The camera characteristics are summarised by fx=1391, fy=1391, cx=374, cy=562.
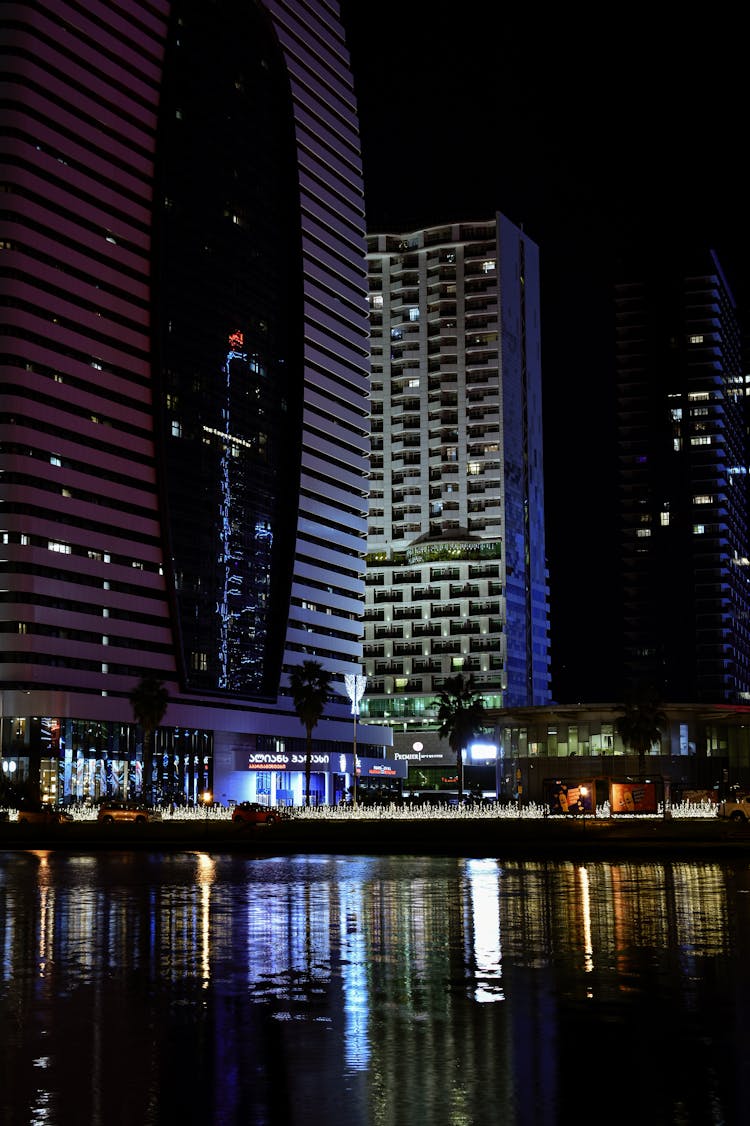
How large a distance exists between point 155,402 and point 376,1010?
453 feet

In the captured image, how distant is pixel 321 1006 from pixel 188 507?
5409 inches

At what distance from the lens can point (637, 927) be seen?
80.7 feet

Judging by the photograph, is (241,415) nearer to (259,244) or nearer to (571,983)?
(259,244)

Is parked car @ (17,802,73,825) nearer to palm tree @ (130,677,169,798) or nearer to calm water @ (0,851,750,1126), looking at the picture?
palm tree @ (130,677,169,798)

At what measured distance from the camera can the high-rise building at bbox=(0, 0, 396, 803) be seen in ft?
453

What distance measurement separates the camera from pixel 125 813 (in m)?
91.4

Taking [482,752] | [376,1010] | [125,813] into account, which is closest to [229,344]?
[482,752]

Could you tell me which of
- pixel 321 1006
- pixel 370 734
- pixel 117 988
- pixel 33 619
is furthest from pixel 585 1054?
pixel 370 734

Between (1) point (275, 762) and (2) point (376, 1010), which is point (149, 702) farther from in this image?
(2) point (376, 1010)

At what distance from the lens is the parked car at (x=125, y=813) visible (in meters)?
90.6

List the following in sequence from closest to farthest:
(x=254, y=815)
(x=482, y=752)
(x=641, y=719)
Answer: (x=254, y=815) → (x=641, y=719) → (x=482, y=752)

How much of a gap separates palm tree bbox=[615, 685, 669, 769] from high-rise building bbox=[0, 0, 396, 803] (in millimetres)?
46190

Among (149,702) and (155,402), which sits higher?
(155,402)

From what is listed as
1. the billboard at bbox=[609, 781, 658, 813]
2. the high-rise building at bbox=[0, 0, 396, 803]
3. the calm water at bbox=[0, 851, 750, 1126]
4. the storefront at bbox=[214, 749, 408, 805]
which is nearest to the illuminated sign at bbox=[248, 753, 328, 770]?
the storefront at bbox=[214, 749, 408, 805]
